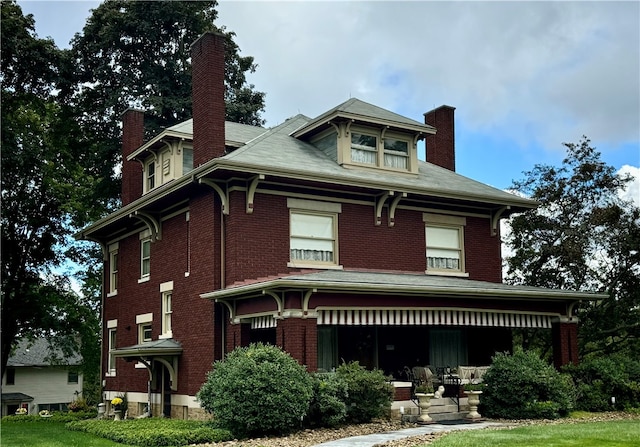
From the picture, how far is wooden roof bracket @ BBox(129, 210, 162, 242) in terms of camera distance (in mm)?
24359

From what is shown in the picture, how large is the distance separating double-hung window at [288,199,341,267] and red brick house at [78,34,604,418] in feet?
0.11

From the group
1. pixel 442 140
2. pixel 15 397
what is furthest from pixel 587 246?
pixel 15 397

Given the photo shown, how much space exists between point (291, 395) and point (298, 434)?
848mm

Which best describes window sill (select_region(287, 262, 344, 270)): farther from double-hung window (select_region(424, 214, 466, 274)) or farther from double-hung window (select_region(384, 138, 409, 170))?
double-hung window (select_region(384, 138, 409, 170))

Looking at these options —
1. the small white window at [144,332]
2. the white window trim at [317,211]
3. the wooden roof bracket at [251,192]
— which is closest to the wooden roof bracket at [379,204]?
the white window trim at [317,211]

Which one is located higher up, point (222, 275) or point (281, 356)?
point (222, 275)

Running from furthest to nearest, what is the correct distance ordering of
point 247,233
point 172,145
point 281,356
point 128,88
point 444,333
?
point 128,88, point 172,145, point 444,333, point 247,233, point 281,356

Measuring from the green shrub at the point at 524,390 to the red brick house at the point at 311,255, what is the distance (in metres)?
1.76

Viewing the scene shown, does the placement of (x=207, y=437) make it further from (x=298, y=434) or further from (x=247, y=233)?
(x=247, y=233)

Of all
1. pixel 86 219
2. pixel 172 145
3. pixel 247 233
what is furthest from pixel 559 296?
pixel 86 219

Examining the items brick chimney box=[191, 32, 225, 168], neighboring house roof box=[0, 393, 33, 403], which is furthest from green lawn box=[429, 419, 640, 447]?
neighboring house roof box=[0, 393, 33, 403]

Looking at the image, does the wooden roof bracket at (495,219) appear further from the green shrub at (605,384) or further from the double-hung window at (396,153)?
the green shrub at (605,384)

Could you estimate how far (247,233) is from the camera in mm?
20422

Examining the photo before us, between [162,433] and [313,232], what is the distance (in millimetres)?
7616
